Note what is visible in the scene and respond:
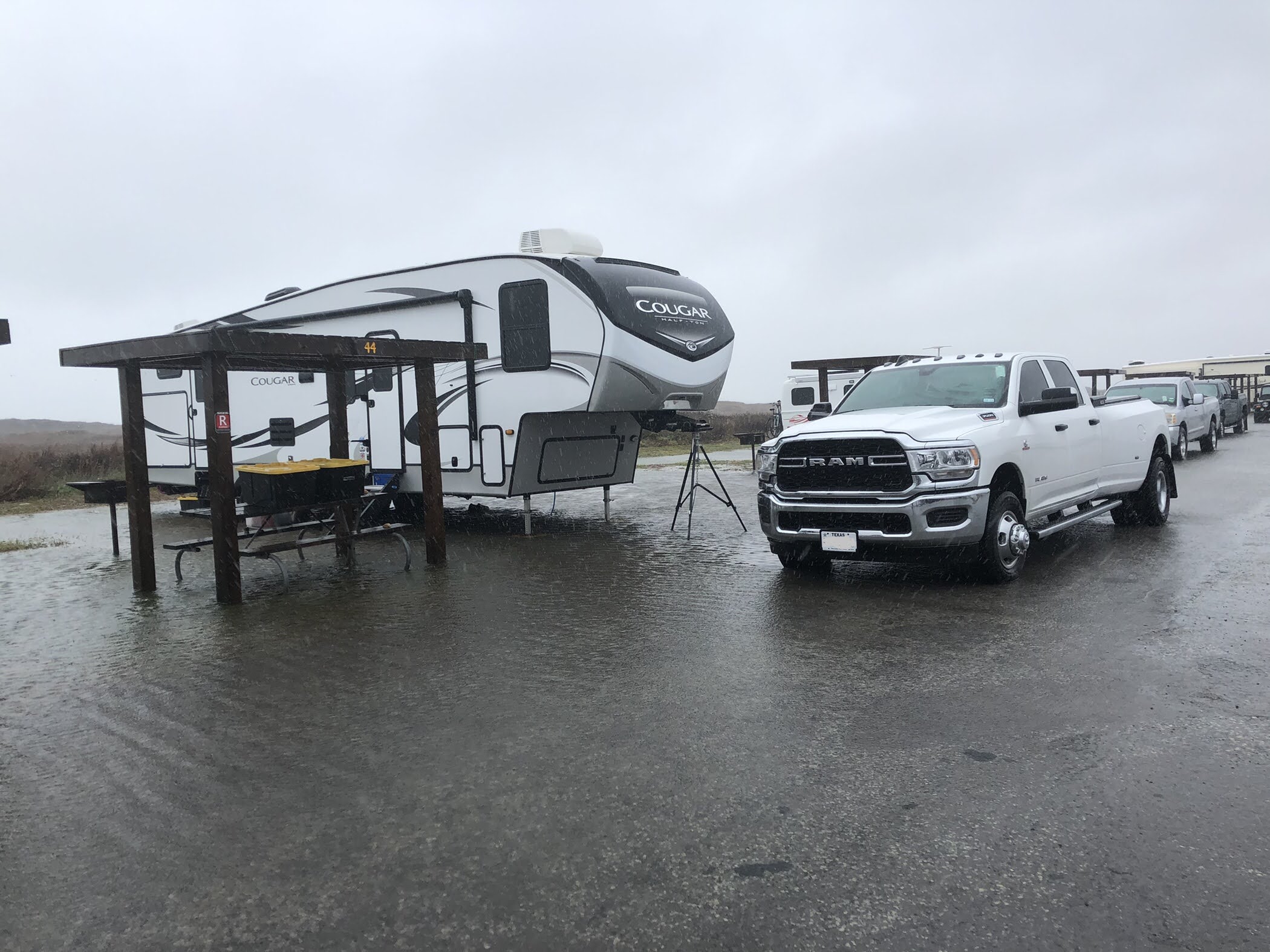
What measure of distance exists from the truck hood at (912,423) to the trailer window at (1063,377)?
5.95ft

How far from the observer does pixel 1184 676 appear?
223 inches

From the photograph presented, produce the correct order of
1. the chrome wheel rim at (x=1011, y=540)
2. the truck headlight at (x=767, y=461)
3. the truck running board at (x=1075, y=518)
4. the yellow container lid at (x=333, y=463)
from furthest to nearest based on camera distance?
the yellow container lid at (x=333, y=463) < the truck running board at (x=1075, y=518) < the truck headlight at (x=767, y=461) < the chrome wheel rim at (x=1011, y=540)

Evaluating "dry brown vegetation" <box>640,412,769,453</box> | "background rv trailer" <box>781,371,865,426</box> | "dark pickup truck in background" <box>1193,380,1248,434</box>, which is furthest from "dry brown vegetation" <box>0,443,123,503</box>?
"dark pickup truck in background" <box>1193,380,1248,434</box>

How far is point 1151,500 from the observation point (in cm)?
1169

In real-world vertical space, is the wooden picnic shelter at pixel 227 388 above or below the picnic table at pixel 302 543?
above

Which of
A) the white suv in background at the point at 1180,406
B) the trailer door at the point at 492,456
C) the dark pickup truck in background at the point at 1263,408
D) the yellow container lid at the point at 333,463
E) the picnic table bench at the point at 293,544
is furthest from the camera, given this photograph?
the dark pickup truck in background at the point at 1263,408

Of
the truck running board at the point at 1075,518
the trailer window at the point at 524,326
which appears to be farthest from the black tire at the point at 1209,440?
the trailer window at the point at 524,326

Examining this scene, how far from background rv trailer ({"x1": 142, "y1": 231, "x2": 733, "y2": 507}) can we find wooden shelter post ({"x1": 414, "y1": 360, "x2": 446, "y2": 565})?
1923mm

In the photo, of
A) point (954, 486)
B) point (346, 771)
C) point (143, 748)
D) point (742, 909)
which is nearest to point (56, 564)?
point (143, 748)

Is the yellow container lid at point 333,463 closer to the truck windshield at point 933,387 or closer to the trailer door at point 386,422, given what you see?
the trailer door at point 386,422

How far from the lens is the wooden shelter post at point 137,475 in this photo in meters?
9.59

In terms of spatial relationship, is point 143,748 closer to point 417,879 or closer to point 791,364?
point 417,879

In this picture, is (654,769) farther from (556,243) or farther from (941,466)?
(556,243)

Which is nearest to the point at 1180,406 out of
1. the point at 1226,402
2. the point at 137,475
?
the point at 1226,402
